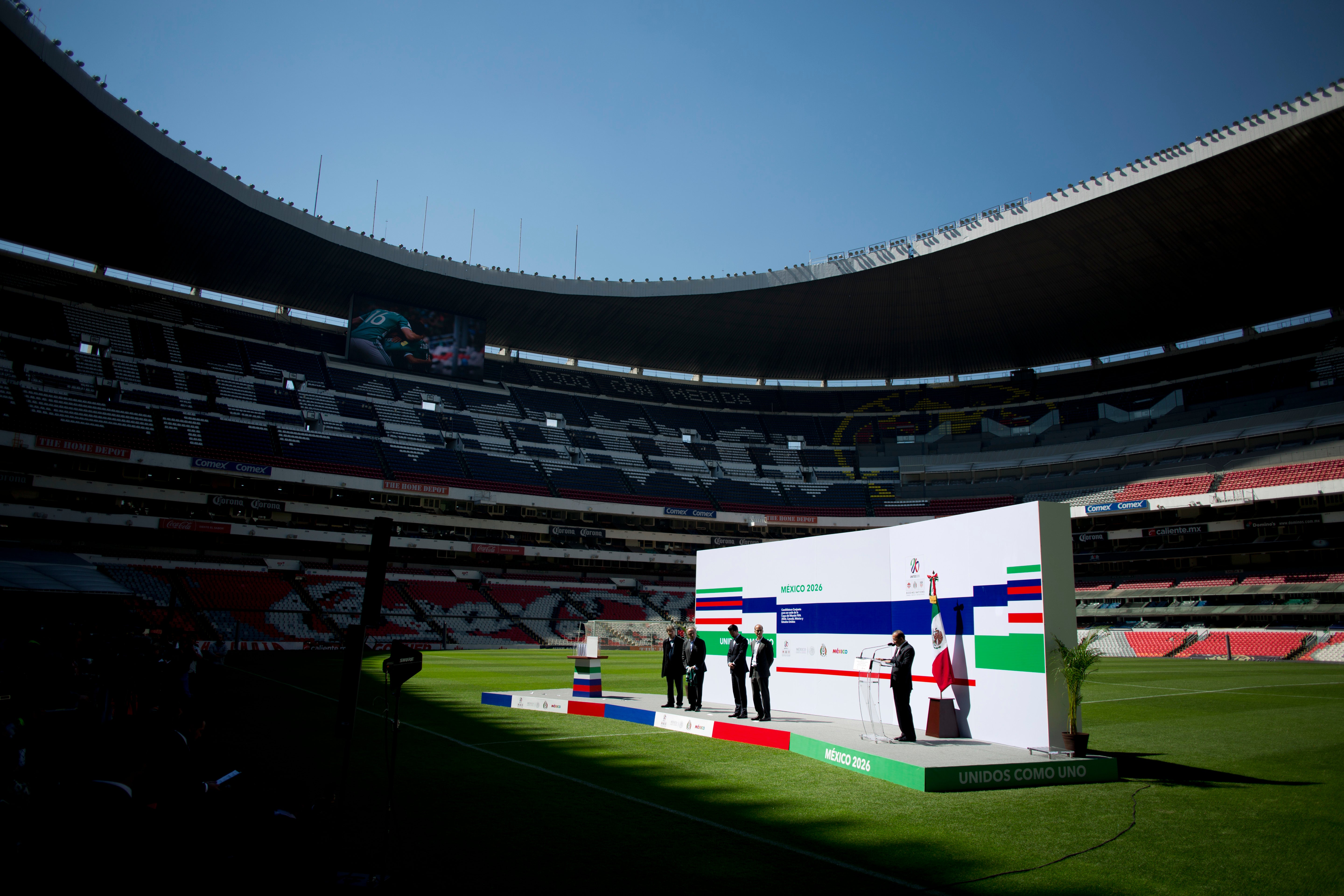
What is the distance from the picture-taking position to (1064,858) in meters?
6.29

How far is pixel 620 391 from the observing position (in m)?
64.8

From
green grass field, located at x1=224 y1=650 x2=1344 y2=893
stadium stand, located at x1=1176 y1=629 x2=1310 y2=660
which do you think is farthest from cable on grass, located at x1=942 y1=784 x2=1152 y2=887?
stadium stand, located at x1=1176 y1=629 x2=1310 y2=660

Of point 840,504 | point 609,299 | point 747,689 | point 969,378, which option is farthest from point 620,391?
point 747,689

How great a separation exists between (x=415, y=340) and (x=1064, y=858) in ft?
168

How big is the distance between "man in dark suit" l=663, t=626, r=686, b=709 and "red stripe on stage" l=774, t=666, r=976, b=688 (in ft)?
6.44

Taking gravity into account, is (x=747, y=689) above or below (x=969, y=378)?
Result: below

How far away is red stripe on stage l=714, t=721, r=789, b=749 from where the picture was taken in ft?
38.7

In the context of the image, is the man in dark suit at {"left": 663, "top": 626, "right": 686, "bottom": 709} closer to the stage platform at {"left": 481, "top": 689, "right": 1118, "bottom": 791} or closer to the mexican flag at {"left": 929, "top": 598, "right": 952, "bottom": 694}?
the stage platform at {"left": 481, "top": 689, "right": 1118, "bottom": 791}

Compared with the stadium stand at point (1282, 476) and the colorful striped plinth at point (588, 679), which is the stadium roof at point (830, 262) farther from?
the colorful striped plinth at point (588, 679)

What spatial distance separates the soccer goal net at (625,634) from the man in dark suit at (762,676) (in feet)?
111

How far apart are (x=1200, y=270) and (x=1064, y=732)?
4337cm

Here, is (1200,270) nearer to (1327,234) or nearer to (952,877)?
(1327,234)

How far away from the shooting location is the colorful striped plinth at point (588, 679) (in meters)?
16.1

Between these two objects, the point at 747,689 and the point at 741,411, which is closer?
the point at 747,689
